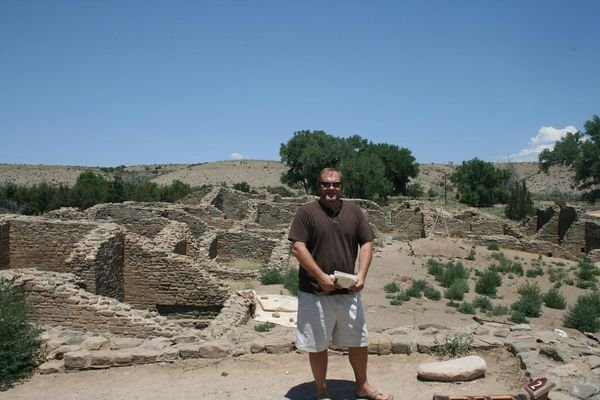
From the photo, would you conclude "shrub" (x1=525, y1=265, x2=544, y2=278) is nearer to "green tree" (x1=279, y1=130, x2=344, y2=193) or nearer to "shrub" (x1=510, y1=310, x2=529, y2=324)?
"shrub" (x1=510, y1=310, x2=529, y2=324)

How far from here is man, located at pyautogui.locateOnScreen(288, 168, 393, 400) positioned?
4570mm

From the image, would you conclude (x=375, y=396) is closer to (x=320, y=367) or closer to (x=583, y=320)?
(x=320, y=367)

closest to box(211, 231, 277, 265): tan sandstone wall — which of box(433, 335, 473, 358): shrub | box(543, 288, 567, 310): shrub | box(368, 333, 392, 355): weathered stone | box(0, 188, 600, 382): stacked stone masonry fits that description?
box(0, 188, 600, 382): stacked stone masonry

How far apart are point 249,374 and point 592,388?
11.6 ft

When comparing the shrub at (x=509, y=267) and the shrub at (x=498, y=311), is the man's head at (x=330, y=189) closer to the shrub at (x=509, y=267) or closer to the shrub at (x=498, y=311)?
the shrub at (x=498, y=311)

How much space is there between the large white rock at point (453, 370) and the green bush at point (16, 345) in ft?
15.1

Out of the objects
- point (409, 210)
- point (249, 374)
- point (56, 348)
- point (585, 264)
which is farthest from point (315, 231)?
point (409, 210)

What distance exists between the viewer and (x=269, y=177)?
92.4 m

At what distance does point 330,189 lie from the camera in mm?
4637

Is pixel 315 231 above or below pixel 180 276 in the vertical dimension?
above

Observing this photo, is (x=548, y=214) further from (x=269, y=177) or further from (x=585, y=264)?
(x=269, y=177)

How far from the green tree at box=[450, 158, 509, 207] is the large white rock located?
4732 centimetres

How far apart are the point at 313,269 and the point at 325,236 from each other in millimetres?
335

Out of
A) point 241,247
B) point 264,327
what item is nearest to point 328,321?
point 264,327
